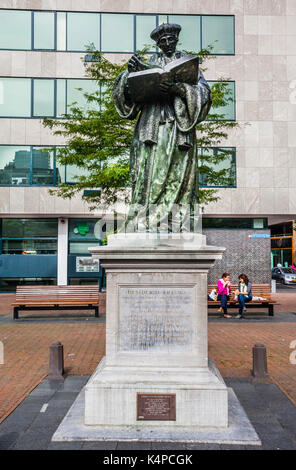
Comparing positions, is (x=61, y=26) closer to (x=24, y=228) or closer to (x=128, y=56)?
(x=128, y=56)

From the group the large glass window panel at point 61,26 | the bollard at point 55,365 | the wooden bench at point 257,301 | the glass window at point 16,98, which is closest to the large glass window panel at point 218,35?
the large glass window panel at point 61,26

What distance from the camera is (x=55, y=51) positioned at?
2306cm

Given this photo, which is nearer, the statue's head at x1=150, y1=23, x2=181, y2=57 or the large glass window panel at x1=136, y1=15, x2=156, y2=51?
the statue's head at x1=150, y1=23, x2=181, y2=57

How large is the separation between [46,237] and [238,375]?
19.2 m

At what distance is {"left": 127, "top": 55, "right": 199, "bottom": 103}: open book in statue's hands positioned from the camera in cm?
490

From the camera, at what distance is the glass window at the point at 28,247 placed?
24.7 m

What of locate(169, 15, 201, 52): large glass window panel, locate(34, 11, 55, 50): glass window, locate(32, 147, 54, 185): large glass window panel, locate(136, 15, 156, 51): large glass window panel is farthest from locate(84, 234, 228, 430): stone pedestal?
locate(34, 11, 55, 50): glass window

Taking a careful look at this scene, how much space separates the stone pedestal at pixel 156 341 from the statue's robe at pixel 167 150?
622mm

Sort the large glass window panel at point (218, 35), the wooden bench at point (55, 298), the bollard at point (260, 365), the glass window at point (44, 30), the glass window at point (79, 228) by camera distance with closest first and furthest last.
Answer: the bollard at point (260, 365)
the wooden bench at point (55, 298)
the glass window at point (44, 30)
the large glass window panel at point (218, 35)
the glass window at point (79, 228)

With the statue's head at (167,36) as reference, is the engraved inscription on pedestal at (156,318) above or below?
below

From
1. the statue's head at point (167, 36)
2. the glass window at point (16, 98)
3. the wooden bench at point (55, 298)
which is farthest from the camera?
the glass window at point (16, 98)

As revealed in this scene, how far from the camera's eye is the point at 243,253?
83.3 ft

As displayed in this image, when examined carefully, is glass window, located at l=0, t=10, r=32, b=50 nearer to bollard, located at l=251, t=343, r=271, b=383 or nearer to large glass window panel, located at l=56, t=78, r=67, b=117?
large glass window panel, located at l=56, t=78, r=67, b=117

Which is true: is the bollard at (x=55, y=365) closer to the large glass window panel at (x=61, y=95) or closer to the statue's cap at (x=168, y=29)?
the statue's cap at (x=168, y=29)
